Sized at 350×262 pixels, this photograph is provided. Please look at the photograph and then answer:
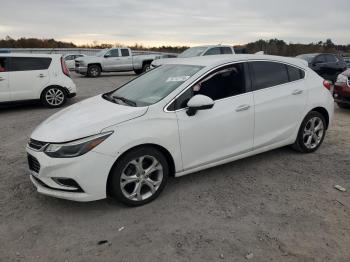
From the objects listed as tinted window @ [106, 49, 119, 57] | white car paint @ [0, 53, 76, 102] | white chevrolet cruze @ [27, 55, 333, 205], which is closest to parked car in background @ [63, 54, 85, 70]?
tinted window @ [106, 49, 119, 57]

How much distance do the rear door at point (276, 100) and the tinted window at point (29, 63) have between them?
7.26 meters

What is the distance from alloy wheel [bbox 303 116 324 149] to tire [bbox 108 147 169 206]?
253 centimetres

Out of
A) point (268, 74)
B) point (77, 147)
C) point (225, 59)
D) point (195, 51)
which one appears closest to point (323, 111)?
point (268, 74)

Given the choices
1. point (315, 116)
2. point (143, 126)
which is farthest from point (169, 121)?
point (315, 116)

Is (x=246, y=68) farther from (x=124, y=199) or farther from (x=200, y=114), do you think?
(x=124, y=199)

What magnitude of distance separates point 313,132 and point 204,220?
2760mm

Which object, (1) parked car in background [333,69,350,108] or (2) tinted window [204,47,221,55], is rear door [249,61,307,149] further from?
(2) tinted window [204,47,221,55]

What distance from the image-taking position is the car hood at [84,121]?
3.71m

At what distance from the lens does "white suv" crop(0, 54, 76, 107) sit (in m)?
9.72

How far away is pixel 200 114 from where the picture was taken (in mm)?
4188

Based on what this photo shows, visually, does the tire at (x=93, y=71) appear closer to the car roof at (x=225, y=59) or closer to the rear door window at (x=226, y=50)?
the rear door window at (x=226, y=50)

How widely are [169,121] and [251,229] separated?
1.42 m

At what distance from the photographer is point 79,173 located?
11.8ft

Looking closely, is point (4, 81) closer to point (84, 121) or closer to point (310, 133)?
point (84, 121)
